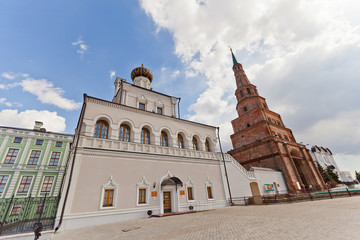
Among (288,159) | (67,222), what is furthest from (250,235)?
(288,159)

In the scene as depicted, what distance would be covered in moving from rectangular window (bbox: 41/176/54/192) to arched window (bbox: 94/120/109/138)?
50.9 feet

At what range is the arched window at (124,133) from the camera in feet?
46.2

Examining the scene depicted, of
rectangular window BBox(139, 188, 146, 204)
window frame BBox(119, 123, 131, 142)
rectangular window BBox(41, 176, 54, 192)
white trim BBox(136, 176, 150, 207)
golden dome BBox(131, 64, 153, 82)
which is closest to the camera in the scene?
white trim BBox(136, 176, 150, 207)

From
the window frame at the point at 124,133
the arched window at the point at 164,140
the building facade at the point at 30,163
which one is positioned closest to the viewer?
the window frame at the point at 124,133

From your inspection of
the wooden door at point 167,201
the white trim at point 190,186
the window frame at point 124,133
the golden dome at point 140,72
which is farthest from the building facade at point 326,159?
the window frame at point 124,133

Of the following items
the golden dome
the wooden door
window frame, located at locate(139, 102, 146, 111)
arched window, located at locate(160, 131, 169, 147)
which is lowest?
the wooden door

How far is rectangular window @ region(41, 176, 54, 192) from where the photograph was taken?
2086 centimetres

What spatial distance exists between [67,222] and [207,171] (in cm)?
1211

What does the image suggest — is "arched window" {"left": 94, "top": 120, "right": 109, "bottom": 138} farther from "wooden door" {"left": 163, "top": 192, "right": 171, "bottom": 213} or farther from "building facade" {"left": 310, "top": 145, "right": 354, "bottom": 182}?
"building facade" {"left": 310, "top": 145, "right": 354, "bottom": 182}

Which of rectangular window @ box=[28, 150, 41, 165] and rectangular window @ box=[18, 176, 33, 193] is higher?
rectangular window @ box=[28, 150, 41, 165]

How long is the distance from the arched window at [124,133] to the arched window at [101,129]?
119 cm

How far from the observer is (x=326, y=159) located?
176ft

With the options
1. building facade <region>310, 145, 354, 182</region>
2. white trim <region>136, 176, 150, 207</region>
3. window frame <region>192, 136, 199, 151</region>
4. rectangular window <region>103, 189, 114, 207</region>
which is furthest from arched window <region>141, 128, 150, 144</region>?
building facade <region>310, 145, 354, 182</region>

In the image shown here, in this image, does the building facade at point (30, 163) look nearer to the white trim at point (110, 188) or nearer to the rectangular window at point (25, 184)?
the rectangular window at point (25, 184)
